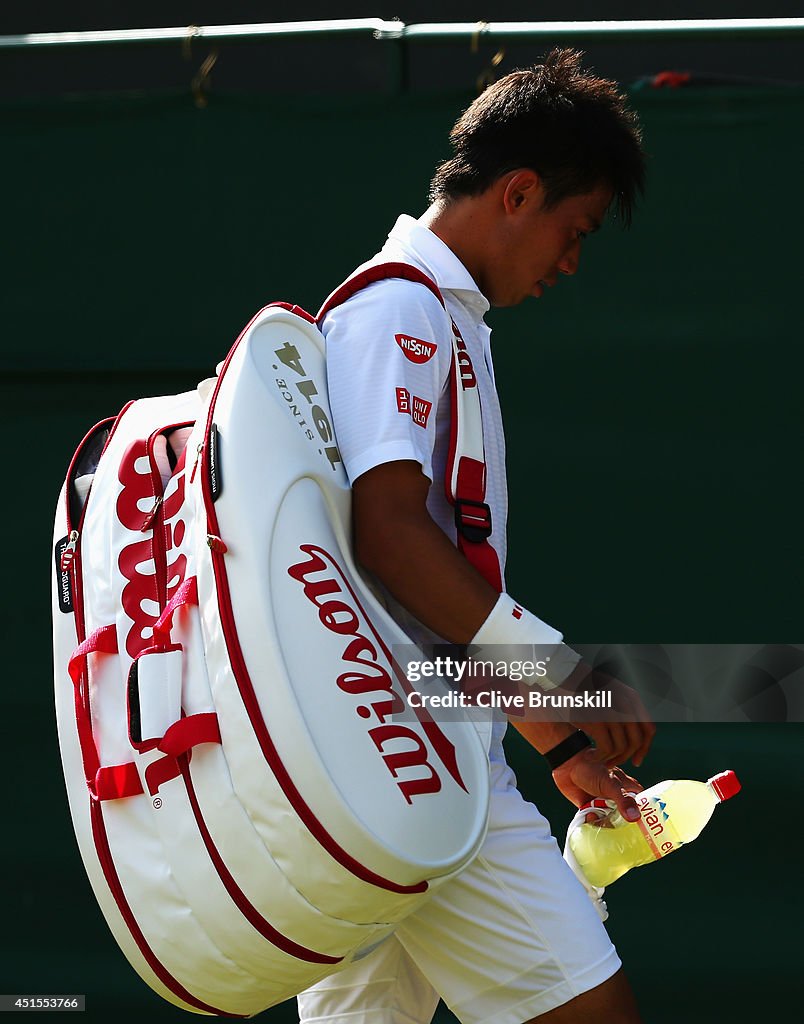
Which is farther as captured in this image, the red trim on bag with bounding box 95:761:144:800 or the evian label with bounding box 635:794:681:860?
the evian label with bounding box 635:794:681:860

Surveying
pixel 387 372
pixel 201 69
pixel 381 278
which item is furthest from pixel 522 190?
pixel 201 69

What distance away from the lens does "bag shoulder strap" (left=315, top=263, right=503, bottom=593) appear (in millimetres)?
1837

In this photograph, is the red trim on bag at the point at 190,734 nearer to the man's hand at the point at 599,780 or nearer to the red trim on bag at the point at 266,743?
the red trim on bag at the point at 266,743

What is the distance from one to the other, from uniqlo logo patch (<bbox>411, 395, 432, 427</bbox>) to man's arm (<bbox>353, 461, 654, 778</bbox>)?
59mm

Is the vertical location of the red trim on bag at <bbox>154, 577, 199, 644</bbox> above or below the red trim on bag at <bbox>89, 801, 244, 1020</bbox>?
above

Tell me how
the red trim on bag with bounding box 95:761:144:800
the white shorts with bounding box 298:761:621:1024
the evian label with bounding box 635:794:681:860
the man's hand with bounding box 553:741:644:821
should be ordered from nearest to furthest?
the red trim on bag with bounding box 95:761:144:800 < the white shorts with bounding box 298:761:621:1024 < the man's hand with bounding box 553:741:644:821 < the evian label with bounding box 635:794:681:860

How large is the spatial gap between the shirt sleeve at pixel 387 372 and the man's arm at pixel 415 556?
0.09 feet

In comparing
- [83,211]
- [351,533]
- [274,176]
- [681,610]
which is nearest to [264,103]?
[274,176]

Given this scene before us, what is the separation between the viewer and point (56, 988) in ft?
10.3

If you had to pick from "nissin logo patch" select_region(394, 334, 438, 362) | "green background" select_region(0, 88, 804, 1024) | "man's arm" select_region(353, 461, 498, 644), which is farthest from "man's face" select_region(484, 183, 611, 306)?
"green background" select_region(0, 88, 804, 1024)

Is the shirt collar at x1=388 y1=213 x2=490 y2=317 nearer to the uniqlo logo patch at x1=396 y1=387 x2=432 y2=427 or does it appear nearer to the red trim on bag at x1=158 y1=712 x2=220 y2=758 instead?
the uniqlo logo patch at x1=396 y1=387 x2=432 y2=427

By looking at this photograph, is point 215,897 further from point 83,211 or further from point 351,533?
point 83,211

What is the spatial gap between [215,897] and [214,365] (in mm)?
1696

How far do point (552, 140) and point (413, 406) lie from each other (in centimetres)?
49
